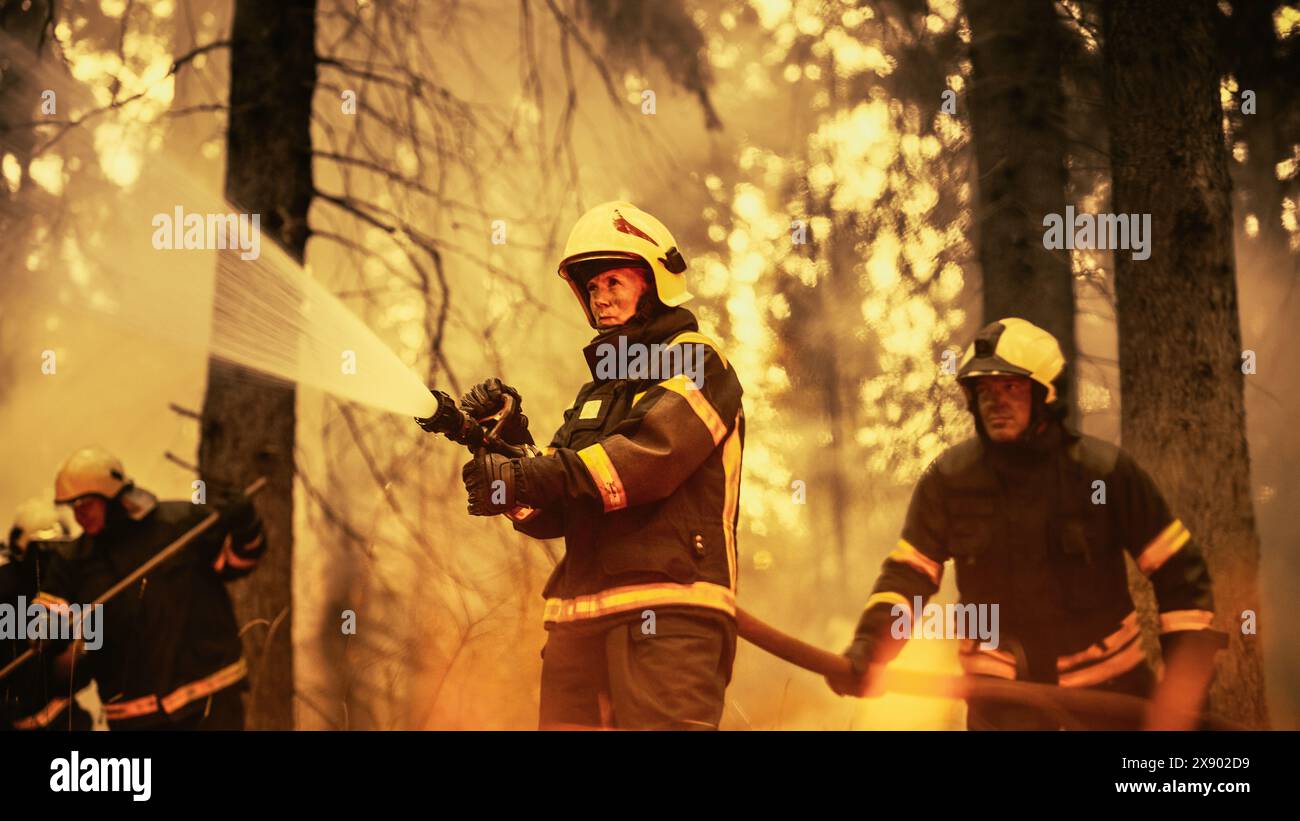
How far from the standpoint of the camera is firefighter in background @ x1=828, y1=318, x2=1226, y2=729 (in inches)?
192

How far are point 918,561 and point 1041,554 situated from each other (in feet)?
1.59

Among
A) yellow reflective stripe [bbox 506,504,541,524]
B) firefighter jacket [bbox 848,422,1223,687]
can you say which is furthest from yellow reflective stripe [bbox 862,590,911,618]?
yellow reflective stripe [bbox 506,504,541,524]

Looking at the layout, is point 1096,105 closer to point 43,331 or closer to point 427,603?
point 427,603

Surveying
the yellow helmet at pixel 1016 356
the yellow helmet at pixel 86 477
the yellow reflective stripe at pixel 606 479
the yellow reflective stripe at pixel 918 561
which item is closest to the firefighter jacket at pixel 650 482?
the yellow reflective stripe at pixel 606 479

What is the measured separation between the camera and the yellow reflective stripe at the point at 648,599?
393 cm

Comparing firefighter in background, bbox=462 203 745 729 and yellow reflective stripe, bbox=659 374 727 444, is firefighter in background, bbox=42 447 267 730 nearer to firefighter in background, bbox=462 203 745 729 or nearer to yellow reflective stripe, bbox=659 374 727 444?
firefighter in background, bbox=462 203 745 729

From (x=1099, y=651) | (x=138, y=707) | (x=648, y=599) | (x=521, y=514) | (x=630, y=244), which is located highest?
(x=630, y=244)

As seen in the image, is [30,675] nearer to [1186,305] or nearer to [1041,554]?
[1041,554]

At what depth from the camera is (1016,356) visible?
16.9 feet

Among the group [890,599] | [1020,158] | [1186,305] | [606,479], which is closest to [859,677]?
[890,599]

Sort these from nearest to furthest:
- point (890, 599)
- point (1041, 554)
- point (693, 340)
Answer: point (693, 340) → point (1041, 554) → point (890, 599)

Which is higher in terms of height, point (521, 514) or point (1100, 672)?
point (521, 514)

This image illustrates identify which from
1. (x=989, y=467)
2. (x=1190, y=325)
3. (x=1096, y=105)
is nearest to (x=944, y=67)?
(x=1096, y=105)

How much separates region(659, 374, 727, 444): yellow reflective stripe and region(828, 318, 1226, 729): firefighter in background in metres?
1.50
